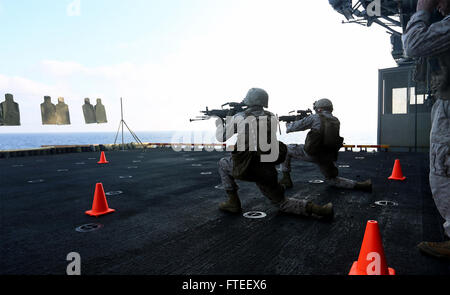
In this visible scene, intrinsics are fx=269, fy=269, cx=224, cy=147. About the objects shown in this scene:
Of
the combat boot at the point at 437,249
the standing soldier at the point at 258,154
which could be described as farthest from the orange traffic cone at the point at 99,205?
the combat boot at the point at 437,249

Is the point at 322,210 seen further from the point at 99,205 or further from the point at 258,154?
the point at 99,205

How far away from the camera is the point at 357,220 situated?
348 cm

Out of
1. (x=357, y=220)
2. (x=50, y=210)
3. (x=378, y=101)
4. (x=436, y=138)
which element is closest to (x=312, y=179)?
(x=357, y=220)

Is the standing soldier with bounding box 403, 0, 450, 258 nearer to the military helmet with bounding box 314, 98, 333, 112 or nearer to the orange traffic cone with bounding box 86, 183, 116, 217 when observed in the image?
the military helmet with bounding box 314, 98, 333, 112

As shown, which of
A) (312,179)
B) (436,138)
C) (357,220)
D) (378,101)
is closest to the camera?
(436,138)

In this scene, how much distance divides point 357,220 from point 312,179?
2.98 metres

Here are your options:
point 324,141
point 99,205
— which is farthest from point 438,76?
point 99,205

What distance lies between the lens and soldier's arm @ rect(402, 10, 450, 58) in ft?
6.94

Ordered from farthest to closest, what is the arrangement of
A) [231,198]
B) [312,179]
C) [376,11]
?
[376,11]
[312,179]
[231,198]

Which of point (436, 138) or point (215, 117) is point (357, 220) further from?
point (215, 117)

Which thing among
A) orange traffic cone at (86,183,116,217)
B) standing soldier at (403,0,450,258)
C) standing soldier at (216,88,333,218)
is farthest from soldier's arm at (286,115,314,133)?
orange traffic cone at (86,183,116,217)

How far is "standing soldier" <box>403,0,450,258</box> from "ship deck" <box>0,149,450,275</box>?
0.61m

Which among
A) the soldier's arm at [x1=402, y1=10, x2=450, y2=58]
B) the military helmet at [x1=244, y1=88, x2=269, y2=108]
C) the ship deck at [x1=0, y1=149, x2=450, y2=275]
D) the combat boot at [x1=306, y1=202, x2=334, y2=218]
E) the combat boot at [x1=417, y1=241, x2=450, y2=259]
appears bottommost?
the ship deck at [x1=0, y1=149, x2=450, y2=275]

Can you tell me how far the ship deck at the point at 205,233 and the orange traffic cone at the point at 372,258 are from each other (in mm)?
163
